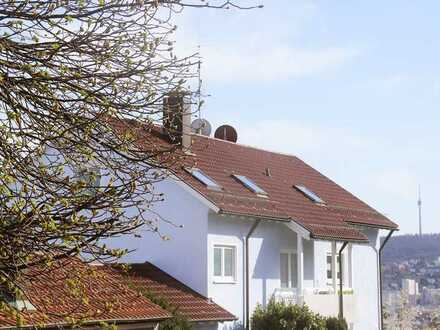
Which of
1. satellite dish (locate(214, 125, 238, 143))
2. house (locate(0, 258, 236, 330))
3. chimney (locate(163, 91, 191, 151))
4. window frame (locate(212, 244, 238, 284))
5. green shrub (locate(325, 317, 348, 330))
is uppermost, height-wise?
satellite dish (locate(214, 125, 238, 143))

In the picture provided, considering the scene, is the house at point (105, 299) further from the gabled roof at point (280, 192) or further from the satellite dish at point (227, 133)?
the satellite dish at point (227, 133)

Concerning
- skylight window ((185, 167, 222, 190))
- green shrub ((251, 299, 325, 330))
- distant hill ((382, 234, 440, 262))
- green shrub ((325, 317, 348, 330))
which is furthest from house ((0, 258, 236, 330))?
distant hill ((382, 234, 440, 262))

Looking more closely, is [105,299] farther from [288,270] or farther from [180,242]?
[288,270]

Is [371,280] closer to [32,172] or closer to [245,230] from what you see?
[245,230]

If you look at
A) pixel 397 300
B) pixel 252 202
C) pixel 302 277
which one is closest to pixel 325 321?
pixel 302 277

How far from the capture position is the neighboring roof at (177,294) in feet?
73.4

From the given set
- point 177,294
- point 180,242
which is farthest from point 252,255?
point 177,294

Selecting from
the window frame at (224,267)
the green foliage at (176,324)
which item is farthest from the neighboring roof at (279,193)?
the green foliage at (176,324)

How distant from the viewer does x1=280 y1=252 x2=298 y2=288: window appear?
27.5 m

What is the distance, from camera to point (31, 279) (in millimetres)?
9531

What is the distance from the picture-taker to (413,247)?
14988cm

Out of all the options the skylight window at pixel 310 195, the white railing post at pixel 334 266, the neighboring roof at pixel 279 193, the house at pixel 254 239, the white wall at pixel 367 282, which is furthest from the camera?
the white wall at pixel 367 282

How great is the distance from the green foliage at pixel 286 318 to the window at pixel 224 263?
1.28m

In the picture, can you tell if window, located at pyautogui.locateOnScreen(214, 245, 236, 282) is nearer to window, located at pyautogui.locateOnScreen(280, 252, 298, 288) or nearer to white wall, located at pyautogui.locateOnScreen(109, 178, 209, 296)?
white wall, located at pyautogui.locateOnScreen(109, 178, 209, 296)
